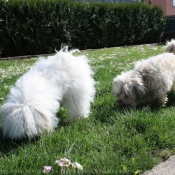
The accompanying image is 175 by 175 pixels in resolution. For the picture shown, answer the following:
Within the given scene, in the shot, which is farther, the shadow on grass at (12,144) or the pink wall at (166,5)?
the pink wall at (166,5)

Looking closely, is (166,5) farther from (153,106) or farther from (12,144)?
(12,144)

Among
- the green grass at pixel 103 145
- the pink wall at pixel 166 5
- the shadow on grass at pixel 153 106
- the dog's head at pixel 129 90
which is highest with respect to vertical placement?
the pink wall at pixel 166 5

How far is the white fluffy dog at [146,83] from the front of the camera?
4.37m

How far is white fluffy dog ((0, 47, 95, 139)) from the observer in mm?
3061

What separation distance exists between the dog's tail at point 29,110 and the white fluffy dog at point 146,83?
126cm

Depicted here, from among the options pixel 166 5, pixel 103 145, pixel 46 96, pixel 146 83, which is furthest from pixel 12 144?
pixel 166 5

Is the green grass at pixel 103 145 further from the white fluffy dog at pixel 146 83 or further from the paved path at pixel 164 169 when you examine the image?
the white fluffy dog at pixel 146 83

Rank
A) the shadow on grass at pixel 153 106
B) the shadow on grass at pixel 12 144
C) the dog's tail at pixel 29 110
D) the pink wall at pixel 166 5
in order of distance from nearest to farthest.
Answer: the dog's tail at pixel 29 110 < the shadow on grass at pixel 12 144 < the shadow on grass at pixel 153 106 < the pink wall at pixel 166 5

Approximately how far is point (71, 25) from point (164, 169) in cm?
1269

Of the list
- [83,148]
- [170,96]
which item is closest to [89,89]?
[83,148]

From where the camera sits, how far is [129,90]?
4305mm

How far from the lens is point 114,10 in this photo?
669 inches

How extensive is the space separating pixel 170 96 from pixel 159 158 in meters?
2.34

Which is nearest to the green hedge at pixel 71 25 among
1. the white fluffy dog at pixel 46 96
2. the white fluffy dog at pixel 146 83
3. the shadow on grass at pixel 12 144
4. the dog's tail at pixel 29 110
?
the white fluffy dog at pixel 146 83
